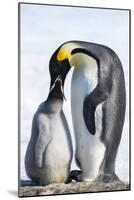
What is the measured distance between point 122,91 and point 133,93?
0.24 ft

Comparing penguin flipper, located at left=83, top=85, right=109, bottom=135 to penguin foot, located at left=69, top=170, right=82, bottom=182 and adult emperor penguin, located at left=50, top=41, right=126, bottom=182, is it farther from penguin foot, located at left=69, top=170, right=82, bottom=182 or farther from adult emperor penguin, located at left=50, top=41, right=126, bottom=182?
penguin foot, located at left=69, top=170, right=82, bottom=182

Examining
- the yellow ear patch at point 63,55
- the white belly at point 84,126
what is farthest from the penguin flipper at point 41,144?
the yellow ear patch at point 63,55

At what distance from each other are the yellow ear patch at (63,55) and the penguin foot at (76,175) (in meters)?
0.59

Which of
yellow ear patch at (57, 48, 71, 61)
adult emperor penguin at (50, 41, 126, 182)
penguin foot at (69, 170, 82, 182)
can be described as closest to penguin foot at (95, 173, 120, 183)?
adult emperor penguin at (50, 41, 126, 182)

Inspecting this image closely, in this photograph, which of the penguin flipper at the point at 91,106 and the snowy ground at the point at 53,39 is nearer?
the snowy ground at the point at 53,39

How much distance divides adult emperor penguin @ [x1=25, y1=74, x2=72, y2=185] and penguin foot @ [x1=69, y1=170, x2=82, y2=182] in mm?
23

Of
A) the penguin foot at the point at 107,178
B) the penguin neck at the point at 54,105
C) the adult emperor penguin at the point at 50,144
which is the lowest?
the penguin foot at the point at 107,178

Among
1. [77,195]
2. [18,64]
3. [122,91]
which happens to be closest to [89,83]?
[122,91]

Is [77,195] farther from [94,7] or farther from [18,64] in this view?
[94,7]

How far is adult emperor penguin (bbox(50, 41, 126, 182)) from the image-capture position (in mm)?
3061

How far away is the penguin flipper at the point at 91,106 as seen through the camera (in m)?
3.08

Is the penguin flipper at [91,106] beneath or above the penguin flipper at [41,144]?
above

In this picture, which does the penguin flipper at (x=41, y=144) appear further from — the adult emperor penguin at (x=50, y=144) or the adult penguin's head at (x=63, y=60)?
the adult penguin's head at (x=63, y=60)

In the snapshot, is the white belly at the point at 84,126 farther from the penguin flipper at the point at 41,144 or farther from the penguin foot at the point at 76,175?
the penguin flipper at the point at 41,144
